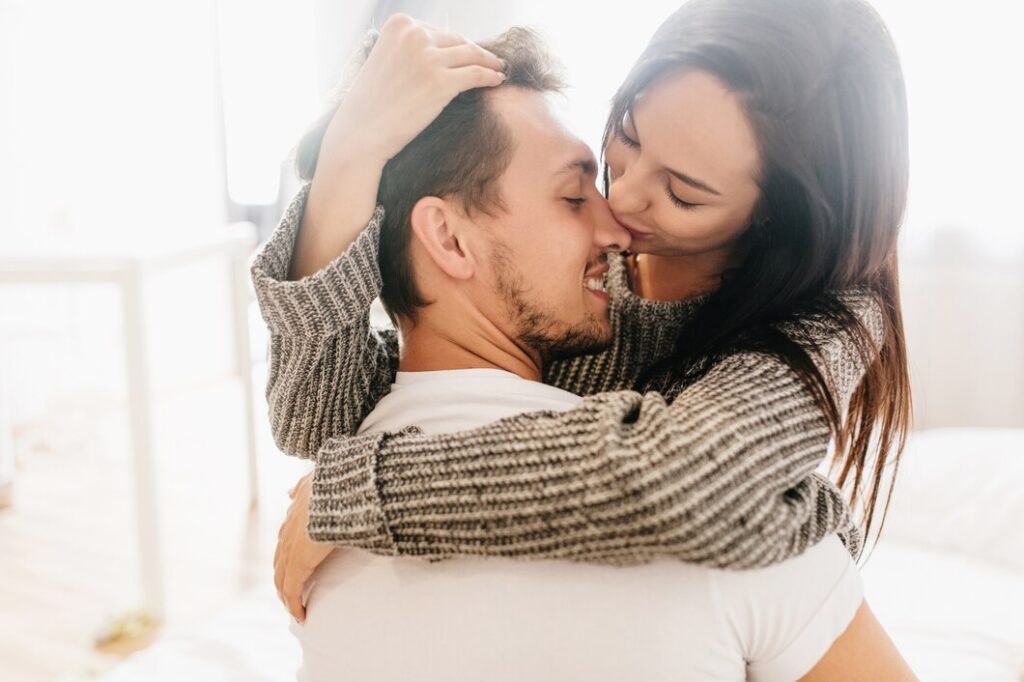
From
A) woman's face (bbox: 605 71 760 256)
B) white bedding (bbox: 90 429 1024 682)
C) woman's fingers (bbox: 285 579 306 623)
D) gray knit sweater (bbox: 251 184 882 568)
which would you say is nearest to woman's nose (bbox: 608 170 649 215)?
woman's face (bbox: 605 71 760 256)

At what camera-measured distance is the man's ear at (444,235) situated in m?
1.01

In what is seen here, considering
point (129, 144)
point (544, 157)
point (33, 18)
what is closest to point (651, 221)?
point (544, 157)

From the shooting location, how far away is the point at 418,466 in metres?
0.76

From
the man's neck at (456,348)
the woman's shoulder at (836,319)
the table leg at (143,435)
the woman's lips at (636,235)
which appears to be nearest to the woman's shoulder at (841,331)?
the woman's shoulder at (836,319)

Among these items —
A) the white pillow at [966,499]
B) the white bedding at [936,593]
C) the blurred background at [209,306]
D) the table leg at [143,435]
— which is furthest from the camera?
the table leg at [143,435]

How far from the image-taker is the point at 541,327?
1.06 meters

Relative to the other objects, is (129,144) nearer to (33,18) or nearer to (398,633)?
(33,18)

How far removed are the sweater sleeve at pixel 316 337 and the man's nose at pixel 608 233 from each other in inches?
10.6

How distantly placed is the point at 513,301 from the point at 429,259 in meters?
0.11

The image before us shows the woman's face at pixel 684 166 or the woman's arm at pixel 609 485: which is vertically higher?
the woman's face at pixel 684 166

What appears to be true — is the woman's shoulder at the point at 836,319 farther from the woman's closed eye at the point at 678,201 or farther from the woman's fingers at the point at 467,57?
the woman's fingers at the point at 467,57

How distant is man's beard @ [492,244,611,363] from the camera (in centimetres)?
Answer: 103

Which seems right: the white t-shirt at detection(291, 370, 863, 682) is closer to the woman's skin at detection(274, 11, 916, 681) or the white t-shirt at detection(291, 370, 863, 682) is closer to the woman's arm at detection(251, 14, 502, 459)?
the woman's skin at detection(274, 11, 916, 681)

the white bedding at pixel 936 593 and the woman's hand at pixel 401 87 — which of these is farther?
the white bedding at pixel 936 593
